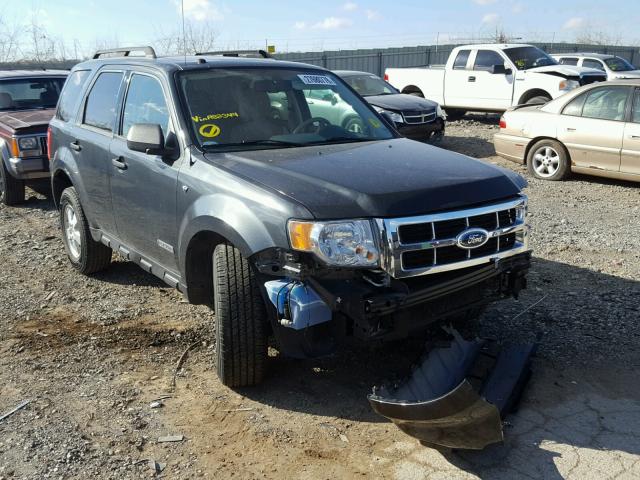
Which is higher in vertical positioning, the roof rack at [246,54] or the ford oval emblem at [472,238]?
the roof rack at [246,54]

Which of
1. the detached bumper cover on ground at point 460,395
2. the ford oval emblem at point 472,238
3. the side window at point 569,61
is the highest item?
the side window at point 569,61

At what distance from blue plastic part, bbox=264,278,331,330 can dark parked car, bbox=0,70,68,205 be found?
257 inches

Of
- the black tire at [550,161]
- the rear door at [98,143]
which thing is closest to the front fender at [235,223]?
the rear door at [98,143]

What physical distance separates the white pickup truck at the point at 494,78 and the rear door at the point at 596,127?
4.75 meters

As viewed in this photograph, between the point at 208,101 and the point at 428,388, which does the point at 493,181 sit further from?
the point at 208,101

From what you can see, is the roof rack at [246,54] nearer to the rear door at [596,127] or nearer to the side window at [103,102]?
the side window at [103,102]

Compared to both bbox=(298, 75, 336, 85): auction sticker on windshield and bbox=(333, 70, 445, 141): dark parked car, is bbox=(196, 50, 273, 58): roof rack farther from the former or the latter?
bbox=(333, 70, 445, 141): dark parked car

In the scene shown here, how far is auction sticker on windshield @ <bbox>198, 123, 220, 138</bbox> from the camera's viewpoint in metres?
4.37

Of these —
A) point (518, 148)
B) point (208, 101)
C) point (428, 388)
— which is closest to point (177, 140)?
point (208, 101)

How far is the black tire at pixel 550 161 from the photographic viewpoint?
10039mm

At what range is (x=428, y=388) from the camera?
3684 millimetres

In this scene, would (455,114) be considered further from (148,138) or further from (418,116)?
(148,138)

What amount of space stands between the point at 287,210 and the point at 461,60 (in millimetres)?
14301

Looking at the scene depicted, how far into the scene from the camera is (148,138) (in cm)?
426
